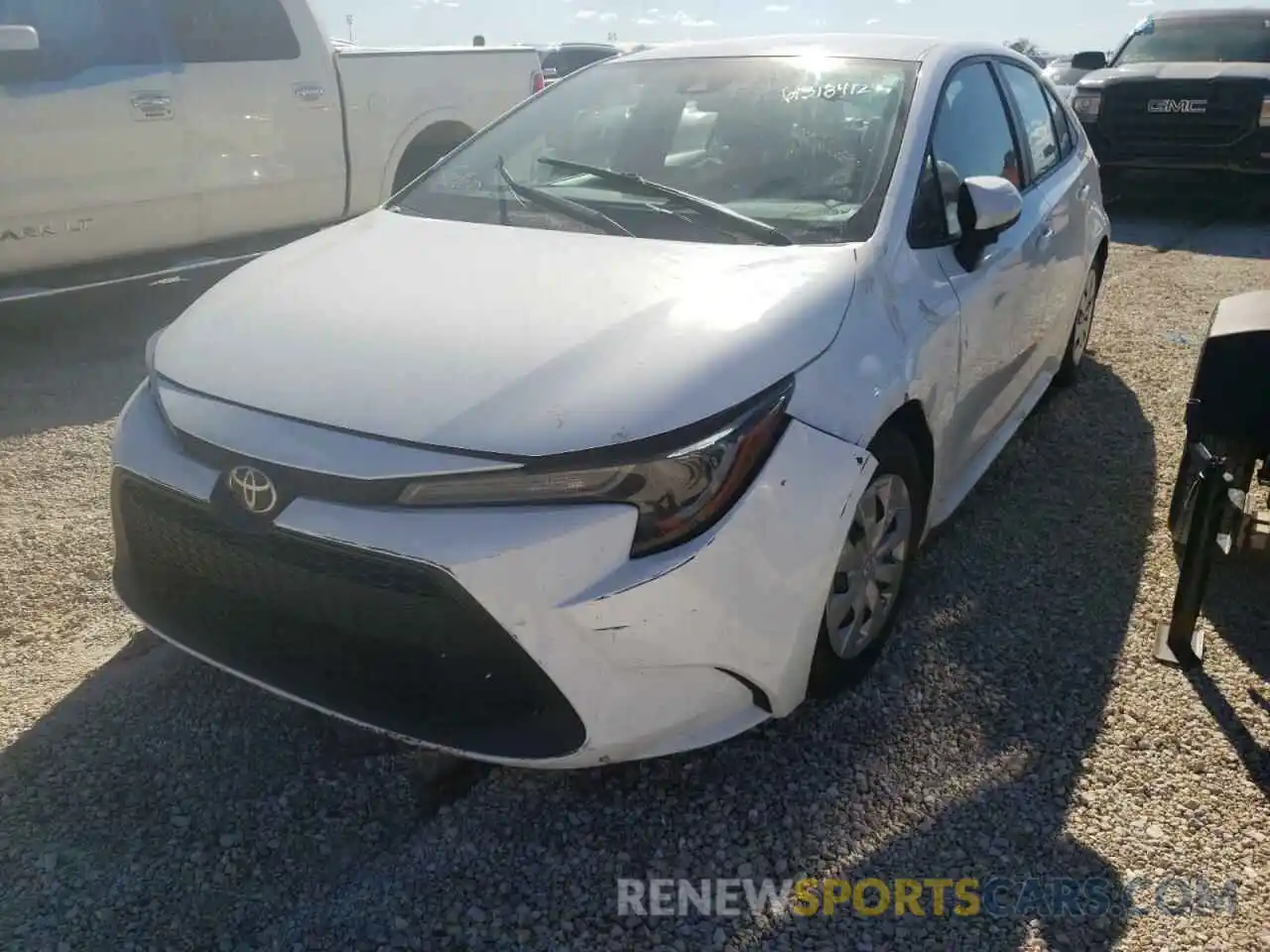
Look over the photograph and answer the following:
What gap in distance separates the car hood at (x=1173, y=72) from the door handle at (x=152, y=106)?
26.5ft

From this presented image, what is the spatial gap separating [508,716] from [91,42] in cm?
481

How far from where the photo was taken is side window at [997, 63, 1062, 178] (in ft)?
13.4

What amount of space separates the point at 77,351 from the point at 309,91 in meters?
1.92

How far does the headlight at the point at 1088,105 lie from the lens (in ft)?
32.5

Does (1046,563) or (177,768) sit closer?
(177,768)

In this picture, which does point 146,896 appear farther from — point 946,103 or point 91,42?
point 91,42

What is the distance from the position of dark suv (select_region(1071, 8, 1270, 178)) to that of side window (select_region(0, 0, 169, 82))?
793cm

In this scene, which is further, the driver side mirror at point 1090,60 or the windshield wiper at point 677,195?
the driver side mirror at point 1090,60

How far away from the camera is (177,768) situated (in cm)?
259

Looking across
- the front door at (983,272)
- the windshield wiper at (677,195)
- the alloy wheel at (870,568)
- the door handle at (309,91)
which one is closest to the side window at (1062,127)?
the front door at (983,272)

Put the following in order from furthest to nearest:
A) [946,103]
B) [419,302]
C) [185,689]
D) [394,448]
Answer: [946,103] → [185,689] → [419,302] → [394,448]

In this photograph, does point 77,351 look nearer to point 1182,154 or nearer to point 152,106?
point 152,106

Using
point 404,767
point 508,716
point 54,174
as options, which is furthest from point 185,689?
point 54,174

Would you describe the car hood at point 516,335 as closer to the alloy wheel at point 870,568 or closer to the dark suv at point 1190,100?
the alloy wheel at point 870,568
